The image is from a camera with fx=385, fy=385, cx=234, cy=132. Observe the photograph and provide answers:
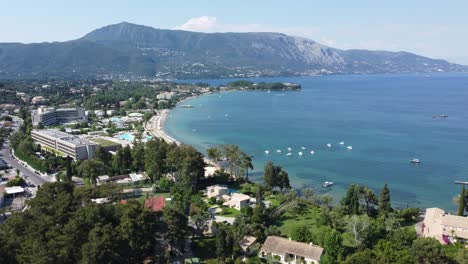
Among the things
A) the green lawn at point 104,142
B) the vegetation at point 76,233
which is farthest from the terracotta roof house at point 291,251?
the green lawn at point 104,142

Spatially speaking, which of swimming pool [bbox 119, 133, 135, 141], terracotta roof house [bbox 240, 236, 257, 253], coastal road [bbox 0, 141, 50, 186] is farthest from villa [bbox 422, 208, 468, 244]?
swimming pool [bbox 119, 133, 135, 141]

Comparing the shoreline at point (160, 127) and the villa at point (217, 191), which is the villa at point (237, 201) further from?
the shoreline at point (160, 127)

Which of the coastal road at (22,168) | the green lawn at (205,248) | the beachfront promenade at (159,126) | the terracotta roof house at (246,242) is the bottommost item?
the coastal road at (22,168)

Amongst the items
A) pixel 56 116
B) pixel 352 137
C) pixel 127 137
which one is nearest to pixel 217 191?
pixel 127 137

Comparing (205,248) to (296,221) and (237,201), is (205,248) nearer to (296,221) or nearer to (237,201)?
(237,201)

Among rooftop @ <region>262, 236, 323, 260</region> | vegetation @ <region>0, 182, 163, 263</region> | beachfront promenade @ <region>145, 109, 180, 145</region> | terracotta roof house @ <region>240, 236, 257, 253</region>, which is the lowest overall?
beachfront promenade @ <region>145, 109, 180, 145</region>

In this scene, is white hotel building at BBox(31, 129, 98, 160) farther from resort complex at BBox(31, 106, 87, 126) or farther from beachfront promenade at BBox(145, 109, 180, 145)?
resort complex at BBox(31, 106, 87, 126)
